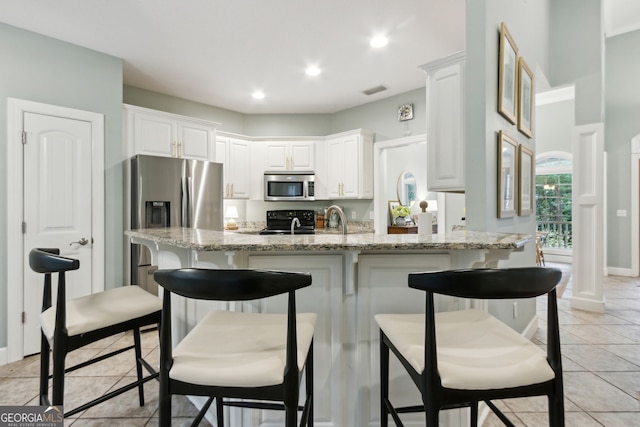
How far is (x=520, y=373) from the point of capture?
0.93m

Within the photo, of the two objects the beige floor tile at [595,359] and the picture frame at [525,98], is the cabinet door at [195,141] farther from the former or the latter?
the beige floor tile at [595,359]

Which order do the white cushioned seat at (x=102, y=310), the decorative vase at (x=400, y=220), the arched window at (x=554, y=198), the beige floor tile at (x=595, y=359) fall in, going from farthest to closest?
the arched window at (x=554, y=198), the decorative vase at (x=400, y=220), the beige floor tile at (x=595, y=359), the white cushioned seat at (x=102, y=310)

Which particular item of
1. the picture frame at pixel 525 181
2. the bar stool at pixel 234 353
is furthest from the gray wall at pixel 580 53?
the bar stool at pixel 234 353

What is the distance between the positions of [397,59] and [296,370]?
3318mm

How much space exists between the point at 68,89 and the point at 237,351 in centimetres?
310

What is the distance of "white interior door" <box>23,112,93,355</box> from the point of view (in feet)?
8.58

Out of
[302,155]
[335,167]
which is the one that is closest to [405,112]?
[335,167]

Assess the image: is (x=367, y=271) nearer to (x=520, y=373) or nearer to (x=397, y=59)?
(x=520, y=373)

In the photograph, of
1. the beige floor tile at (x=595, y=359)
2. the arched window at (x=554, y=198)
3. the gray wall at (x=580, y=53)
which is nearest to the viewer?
the beige floor tile at (x=595, y=359)

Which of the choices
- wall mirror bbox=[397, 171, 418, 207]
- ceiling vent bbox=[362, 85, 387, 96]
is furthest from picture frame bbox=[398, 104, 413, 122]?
wall mirror bbox=[397, 171, 418, 207]

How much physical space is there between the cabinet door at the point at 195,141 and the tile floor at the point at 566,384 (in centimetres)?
207

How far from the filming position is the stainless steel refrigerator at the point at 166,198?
314 centimetres

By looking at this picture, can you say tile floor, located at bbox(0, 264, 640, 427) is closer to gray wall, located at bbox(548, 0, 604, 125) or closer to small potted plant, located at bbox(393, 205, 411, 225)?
gray wall, located at bbox(548, 0, 604, 125)

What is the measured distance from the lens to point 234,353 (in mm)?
1031
